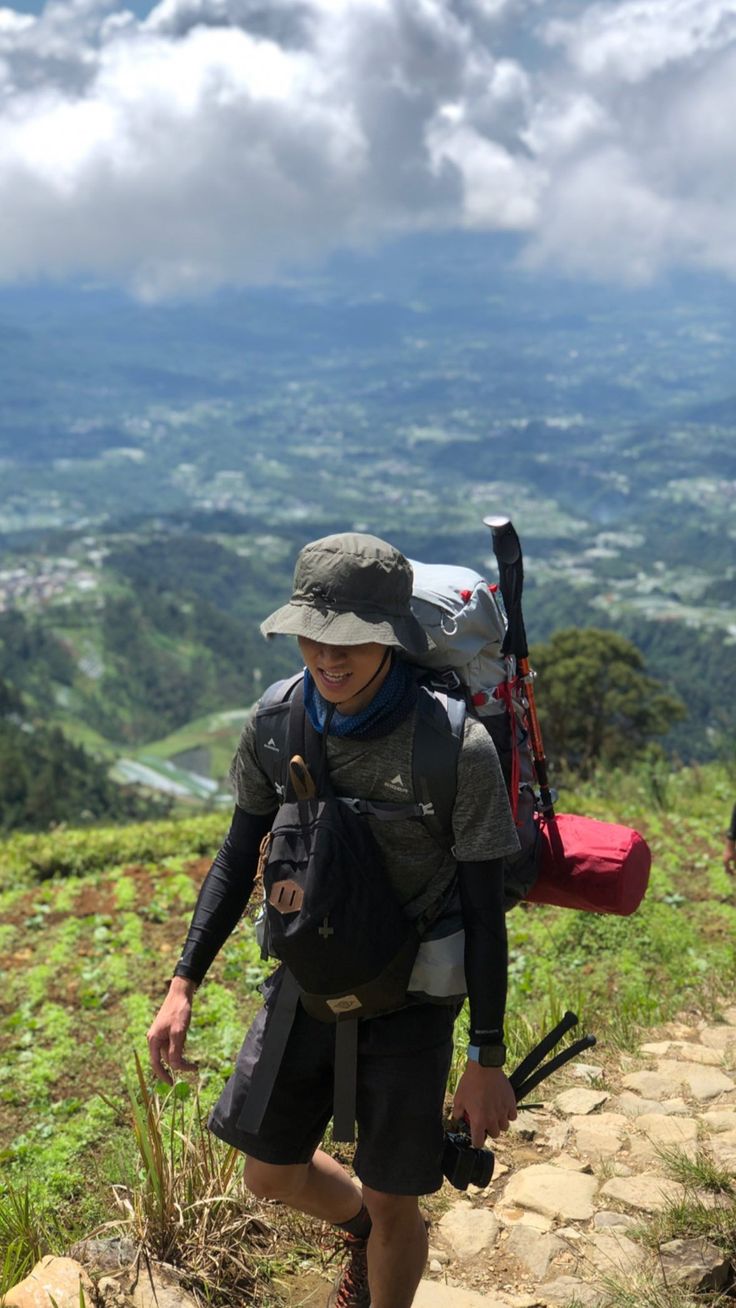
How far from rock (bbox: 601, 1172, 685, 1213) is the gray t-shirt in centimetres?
160

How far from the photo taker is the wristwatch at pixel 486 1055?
2.62m

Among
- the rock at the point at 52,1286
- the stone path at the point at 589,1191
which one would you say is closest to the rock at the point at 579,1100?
the stone path at the point at 589,1191

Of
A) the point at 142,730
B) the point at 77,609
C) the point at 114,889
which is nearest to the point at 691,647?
the point at 142,730

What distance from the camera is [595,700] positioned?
98.5 feet

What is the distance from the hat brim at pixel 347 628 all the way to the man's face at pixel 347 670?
0.04 m

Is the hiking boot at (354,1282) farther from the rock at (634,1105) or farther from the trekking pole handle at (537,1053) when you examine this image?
the rock at (634,1105)

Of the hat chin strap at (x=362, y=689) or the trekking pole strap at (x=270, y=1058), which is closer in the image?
the hat chin strap at (x=362, y=689)

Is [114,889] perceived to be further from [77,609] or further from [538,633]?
[77,609]

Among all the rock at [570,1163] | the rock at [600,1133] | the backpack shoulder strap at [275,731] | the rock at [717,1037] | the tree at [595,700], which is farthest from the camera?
the tree at [595,700]

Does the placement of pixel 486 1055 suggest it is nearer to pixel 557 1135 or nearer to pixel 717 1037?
pixel 557 1135

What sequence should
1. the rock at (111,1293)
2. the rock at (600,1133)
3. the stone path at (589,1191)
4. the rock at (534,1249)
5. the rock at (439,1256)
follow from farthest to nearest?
1. the rock at (600,1133)
2. the rock at (439,1256)
3. the rock at (534,1249)
4. the stone path at (589,1191)
5. the rock at (111,1293)

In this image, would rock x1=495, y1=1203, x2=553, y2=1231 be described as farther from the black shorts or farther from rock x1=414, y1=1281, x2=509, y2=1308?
the black shorts

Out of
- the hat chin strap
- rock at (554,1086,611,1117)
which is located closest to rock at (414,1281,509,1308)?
rock at (554,1086,611,1117)

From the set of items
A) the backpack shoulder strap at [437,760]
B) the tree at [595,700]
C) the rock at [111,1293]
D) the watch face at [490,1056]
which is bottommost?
the tree at [595,700]
